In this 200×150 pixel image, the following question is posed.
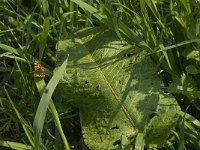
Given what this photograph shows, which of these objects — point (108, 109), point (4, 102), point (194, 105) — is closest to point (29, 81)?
point (4, 102)

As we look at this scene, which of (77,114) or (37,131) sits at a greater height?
(37,131)

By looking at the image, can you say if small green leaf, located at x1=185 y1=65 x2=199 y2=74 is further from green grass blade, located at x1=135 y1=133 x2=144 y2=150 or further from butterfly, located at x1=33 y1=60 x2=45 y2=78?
butterfly, located at x1=33 y1=60 x2=45 y2=78

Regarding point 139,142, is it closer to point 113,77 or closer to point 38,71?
point 113,77

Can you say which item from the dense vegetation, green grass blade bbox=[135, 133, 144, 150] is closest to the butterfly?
the dense vegetation

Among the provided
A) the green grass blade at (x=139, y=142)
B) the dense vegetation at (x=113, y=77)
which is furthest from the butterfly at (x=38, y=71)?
the green grass blade at (x=139, y=142)

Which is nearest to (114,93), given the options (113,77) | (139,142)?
(113,77)

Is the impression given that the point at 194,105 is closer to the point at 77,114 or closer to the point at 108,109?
the point at 108,109
